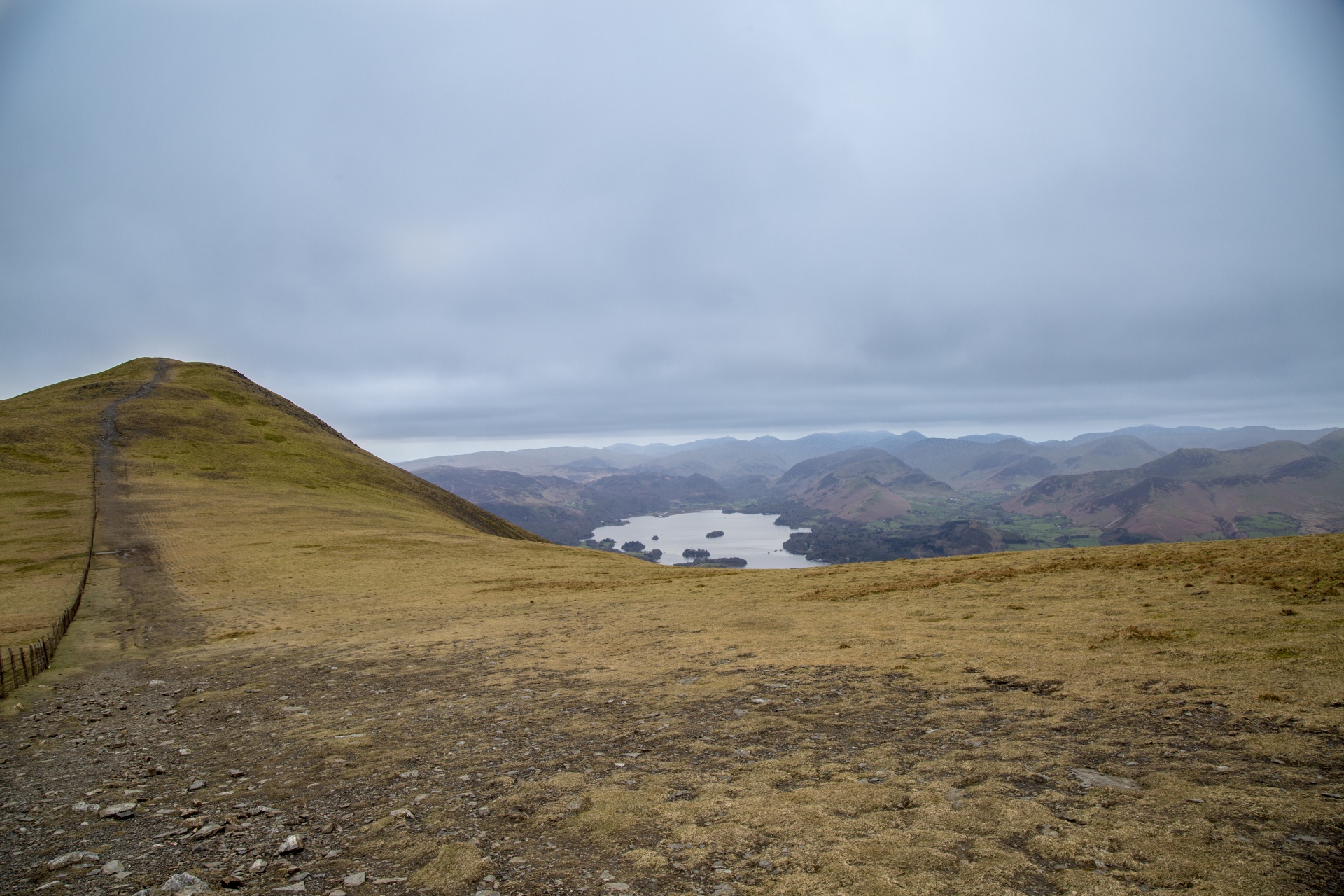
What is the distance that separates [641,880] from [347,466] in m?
93.7

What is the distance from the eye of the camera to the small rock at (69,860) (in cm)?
691

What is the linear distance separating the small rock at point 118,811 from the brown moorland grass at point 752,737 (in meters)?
0.20

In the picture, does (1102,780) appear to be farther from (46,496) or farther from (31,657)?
(46,496)

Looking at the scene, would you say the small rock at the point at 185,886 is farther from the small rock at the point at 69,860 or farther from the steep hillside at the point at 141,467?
the steep hillside at the point at 141,467

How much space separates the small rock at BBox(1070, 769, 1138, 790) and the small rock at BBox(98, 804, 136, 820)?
12727 mm

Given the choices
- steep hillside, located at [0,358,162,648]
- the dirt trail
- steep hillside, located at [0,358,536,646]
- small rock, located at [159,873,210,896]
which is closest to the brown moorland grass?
small rock, located at [159,873,210,896]

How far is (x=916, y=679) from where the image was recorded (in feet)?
42.3

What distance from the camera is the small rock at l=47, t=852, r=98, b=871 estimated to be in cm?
691

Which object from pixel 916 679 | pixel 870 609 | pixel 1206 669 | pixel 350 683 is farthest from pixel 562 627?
pixel 1206 669

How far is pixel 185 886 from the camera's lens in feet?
21.0

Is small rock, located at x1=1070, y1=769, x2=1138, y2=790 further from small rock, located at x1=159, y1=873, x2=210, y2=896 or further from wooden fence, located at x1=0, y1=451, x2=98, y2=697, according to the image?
wooden fence, located at x1=0, y1=451, x2=98, y2=697

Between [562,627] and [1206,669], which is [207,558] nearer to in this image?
[562,627]

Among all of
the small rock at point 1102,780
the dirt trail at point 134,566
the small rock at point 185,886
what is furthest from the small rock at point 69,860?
the dirt trail at point 134,566

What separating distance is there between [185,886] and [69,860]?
6.49 ft
